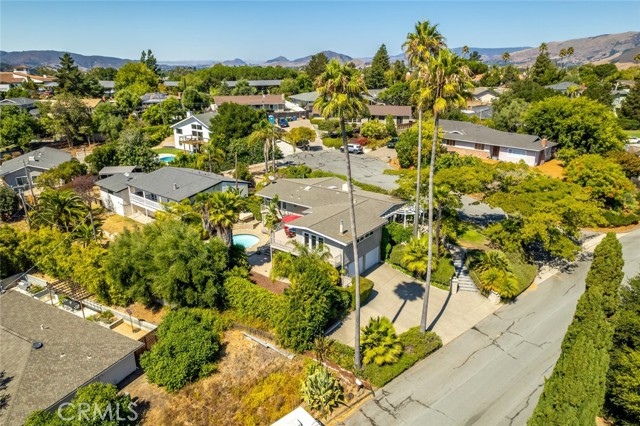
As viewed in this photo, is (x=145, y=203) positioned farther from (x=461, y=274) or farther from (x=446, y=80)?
(x=446, y=80)

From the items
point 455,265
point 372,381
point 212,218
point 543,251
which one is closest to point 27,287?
point 212,218

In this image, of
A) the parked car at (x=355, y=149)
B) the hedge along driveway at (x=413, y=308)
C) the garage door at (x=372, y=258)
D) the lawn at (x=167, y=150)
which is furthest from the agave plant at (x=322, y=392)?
the lawn at (x=167, y=150)

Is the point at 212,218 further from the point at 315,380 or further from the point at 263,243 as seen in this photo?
the point at 315,380

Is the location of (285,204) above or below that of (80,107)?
below

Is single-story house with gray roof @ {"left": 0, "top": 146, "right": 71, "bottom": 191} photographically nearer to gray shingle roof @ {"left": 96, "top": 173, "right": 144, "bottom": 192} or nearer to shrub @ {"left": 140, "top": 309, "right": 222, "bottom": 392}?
gray shingle roof @ {"left": 96, "top": 173, "right": 144, "bottom": 192}

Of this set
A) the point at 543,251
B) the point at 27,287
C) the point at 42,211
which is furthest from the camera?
the point at 42,211

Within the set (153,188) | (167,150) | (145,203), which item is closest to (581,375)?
(153,188)
